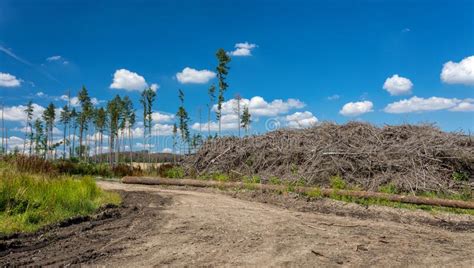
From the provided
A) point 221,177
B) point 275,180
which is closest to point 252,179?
point 275,180

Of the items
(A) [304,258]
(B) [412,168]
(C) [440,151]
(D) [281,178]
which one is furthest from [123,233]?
(C) [440,151]

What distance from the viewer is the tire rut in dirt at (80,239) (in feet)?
17.7

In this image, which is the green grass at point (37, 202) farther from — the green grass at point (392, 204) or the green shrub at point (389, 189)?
the green shrub at point (389, 189)

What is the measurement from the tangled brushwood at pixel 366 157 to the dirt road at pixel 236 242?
4.41 m

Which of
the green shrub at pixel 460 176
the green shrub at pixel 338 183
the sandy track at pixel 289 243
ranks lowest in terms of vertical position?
the sandy track at pixel 289 243

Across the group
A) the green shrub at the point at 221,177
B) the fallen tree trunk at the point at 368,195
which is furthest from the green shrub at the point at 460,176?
the green shrub at the point at 221,177

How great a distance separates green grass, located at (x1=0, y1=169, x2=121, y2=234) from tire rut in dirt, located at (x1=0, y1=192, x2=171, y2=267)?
467 mm

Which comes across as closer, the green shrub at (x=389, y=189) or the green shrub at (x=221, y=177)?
the green shrub at (x=389, y=189)

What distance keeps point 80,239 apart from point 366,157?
1083 centimetres

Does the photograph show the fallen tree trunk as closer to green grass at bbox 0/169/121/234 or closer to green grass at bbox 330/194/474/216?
green grass at bbox 330/194/474/216

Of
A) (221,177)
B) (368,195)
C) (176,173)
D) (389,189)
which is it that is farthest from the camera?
(176,173)

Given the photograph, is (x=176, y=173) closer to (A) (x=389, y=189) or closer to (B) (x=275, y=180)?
(B) (x=275, y=180)

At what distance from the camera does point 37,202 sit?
323 inches

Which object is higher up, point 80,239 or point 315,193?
point 315,193
